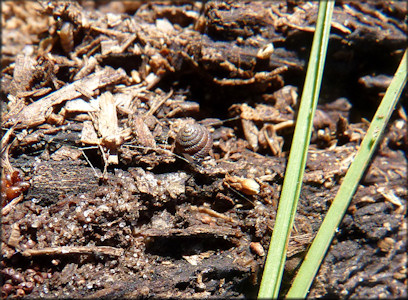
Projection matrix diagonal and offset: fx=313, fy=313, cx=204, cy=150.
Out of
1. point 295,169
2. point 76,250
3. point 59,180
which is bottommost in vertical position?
point 76,250

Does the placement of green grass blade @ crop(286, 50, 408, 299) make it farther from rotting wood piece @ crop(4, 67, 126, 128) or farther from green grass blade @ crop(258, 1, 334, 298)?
rotting wood piece @ crop(4, 67, 126, 128)

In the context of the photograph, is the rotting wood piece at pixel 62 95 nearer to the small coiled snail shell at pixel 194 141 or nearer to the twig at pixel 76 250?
the small coiled snail shell at pixel 194 141

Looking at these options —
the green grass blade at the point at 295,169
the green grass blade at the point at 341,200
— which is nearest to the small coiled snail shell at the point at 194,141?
the green grass blade at the point at 295,169

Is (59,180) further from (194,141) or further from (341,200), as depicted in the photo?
Result: (341,200)

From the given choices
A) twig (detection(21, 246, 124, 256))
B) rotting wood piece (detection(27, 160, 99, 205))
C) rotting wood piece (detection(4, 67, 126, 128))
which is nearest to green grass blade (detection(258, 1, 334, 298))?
twig (detection(21, 246, 124, 256))

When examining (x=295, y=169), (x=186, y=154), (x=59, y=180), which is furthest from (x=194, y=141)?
(x=59, y=180)

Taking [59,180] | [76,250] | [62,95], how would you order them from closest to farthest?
[76,250] < [59,180] < [62,95]

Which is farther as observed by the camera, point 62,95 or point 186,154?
point 62,95
